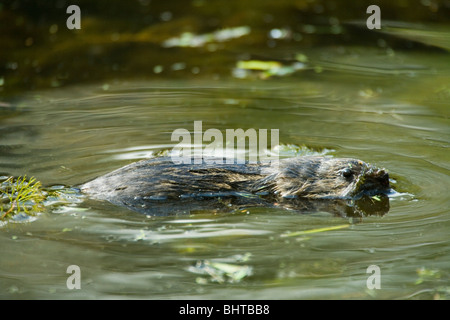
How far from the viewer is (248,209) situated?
5.38 meters

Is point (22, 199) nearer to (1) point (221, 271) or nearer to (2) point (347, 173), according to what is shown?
(1) point (221, 271)

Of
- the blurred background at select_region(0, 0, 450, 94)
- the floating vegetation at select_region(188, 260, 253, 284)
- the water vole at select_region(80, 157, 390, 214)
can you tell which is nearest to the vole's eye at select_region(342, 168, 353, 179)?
the water vole at select_region(80, 157, 390, 214)

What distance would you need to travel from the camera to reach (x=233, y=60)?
9.78 m

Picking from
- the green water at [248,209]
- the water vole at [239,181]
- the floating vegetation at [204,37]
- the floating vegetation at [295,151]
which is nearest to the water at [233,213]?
the green water at [248,209]

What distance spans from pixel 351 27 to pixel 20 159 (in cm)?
624

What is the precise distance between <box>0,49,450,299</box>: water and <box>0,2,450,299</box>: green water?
0.01 metres

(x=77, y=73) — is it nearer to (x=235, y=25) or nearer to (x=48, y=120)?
(x=48, y=120)

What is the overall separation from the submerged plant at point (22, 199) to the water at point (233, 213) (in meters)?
0.16

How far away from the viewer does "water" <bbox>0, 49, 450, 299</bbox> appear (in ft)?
14.1

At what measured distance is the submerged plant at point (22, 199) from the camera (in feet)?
17.5

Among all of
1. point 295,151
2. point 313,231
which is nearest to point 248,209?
point 313,231

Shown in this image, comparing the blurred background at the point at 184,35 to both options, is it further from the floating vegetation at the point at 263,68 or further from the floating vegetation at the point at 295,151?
the floating vegetation at the point at 295,151

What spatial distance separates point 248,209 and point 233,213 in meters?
0.16

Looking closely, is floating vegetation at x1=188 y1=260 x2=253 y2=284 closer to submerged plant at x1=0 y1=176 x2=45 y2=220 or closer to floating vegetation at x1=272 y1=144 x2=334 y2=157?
submerged plant at x1=0 y1=176 x2=45 y2=220
